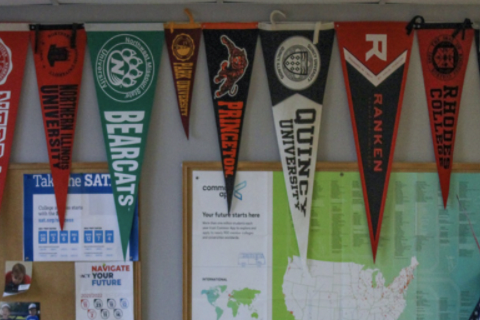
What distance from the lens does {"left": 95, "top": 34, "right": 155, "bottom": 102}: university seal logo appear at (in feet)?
5.11

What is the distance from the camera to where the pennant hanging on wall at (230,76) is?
1.55 metres

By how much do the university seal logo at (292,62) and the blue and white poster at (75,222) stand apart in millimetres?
802

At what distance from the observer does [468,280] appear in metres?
1.56

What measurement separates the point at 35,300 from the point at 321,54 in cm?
145

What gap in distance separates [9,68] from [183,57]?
0.67 metres

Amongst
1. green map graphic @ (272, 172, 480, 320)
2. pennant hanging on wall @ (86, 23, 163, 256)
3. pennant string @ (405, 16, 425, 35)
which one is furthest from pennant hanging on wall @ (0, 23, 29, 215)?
pennant string @ (405, 16, 425, 35)

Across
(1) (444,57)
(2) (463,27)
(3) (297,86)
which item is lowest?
(3) (297,86)

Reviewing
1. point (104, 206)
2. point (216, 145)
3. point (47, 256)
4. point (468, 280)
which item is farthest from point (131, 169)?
point (468, 280)

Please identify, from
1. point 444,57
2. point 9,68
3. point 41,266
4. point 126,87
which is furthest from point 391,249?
point 9,68

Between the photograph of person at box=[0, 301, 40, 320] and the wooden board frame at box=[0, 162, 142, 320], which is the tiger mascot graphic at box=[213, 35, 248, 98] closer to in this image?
the wooden board frame at box=[0, 162, 142, 320]

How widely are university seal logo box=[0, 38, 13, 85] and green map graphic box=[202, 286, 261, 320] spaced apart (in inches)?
44.5

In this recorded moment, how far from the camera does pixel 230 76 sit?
155cm

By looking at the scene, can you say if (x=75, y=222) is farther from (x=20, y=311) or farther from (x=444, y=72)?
(x=444, y=72)

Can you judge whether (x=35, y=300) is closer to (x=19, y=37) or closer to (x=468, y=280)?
(x=19, y=37)
